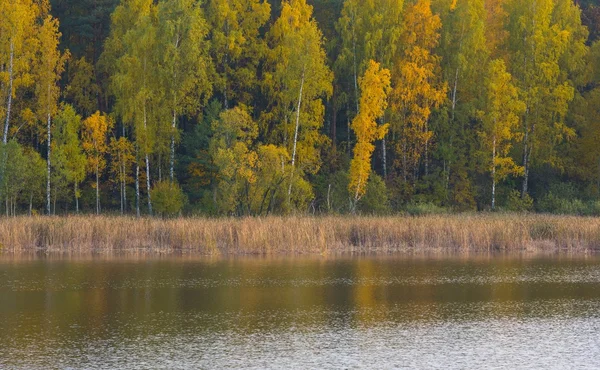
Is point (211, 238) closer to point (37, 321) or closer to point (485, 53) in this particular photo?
point (37, 321)

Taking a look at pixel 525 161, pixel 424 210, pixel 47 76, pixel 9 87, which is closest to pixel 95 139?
pixel 47 76

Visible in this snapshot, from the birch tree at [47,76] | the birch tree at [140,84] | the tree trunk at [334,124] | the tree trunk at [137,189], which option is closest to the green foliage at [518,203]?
the tree trunk at [334,124]

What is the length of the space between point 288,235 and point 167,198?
1626cm

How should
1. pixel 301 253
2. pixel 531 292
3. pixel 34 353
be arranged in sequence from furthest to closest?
pixel 301 253, pixel 531 292, pixel 34 353

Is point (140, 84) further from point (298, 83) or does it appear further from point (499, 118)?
point (499, 118)

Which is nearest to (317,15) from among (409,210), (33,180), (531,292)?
(409,210)

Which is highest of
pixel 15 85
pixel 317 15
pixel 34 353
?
pixel 317 15

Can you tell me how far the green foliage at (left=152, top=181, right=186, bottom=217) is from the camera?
44.6 meters

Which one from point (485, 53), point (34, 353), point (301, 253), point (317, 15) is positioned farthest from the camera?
point (317, 15)

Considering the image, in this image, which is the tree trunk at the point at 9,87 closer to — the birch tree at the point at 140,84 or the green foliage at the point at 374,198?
the birch tree at the point at 140,84

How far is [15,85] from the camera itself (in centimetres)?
4628

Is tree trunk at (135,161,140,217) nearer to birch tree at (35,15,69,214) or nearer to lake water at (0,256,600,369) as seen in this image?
birch tree at (35,15,69,214)

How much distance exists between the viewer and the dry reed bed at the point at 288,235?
A: 29375mm

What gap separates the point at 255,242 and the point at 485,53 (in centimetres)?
2774
